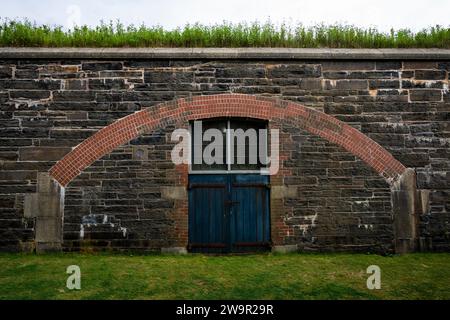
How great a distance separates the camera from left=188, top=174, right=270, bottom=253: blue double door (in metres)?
6.82

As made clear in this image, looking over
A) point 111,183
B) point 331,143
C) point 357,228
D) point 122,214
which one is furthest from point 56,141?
point 357,228

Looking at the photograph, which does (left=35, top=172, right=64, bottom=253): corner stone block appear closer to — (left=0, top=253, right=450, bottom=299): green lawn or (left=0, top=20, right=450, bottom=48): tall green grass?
(left=0, top=253, right=450, bottom=299): green lawn

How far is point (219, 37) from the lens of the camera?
295 inches

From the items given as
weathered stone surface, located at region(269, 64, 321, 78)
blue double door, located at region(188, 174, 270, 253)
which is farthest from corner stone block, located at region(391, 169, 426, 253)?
weathered stone surface, located at region(269, 64, 321, 78)

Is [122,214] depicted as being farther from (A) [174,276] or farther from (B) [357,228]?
(B) [357,228]

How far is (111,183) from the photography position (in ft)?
22.1

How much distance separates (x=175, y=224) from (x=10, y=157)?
3429mm


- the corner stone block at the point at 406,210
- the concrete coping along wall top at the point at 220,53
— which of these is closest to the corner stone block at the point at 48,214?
the concrete coping along wall top at the point at 220,53

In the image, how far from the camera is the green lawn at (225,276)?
473 centimetres

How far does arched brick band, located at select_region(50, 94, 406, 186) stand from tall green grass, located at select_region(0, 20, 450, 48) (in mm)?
1420

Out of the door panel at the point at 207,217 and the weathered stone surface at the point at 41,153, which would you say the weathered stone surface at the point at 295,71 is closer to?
the door panel at the point at 207,217

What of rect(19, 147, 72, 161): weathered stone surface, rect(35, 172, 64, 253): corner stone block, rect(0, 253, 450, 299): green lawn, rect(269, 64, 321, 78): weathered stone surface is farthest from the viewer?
rect(269, 64, 321, 78): weathered stone surface

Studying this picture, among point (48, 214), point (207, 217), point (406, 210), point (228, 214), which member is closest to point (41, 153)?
point (48, 214)
